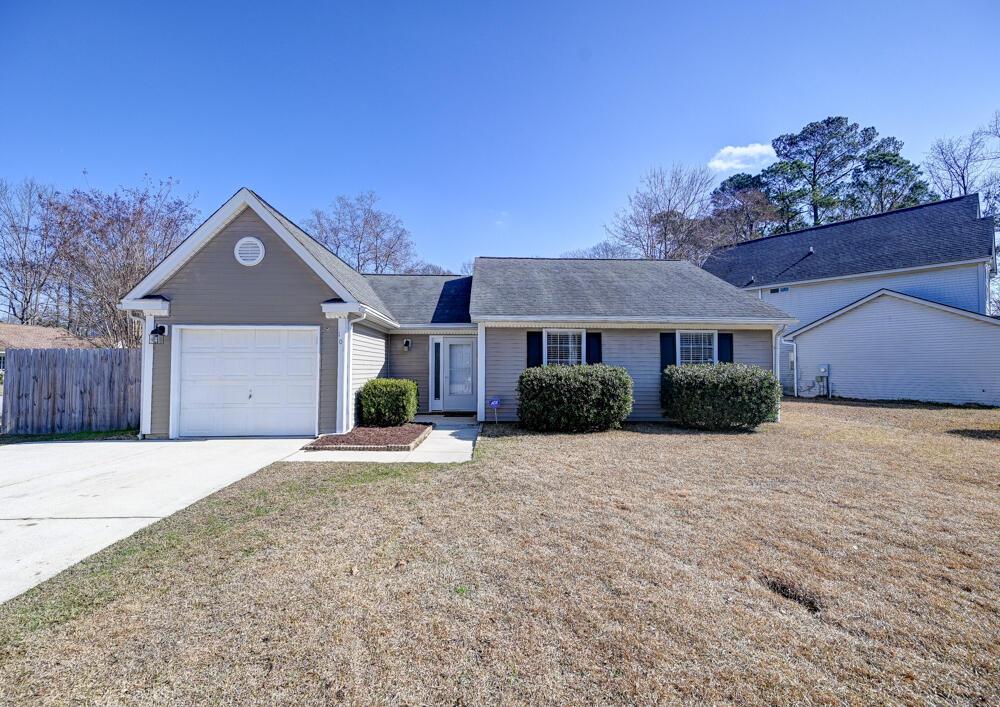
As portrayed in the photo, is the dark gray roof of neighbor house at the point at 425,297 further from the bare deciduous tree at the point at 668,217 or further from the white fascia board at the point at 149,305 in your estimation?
the bare deciduous tree at the point at 668,217

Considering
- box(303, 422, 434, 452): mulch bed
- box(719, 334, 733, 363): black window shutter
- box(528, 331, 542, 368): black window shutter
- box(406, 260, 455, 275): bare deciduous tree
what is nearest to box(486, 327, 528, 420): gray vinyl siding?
box(528, 331, 542, 368): black window shutter

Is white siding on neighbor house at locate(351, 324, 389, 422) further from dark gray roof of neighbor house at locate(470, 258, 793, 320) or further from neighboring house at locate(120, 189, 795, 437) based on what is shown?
dark gray roof of neighbor house at locate(470, 258, 793, 320)

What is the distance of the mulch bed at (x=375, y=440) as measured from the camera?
7.81m

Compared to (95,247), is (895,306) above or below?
below

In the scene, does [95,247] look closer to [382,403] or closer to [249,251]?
[249,251]

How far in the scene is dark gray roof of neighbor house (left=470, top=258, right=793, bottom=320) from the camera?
11102 millimetres

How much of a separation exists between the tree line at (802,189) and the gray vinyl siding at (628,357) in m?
16.5

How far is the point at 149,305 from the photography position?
870 centimetres

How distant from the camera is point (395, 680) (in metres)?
2.21

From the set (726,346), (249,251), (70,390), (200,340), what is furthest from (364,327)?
(726,346)

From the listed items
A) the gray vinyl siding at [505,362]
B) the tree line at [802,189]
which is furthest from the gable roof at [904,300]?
the gray vinyl siding at [505,362]

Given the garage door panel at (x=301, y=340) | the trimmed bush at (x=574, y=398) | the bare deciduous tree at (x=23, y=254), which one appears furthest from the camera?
the bare deciduous tree at (x=23, y=254)

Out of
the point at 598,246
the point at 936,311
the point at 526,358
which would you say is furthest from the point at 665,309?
the point at 598,246

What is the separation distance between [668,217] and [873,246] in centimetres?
989
